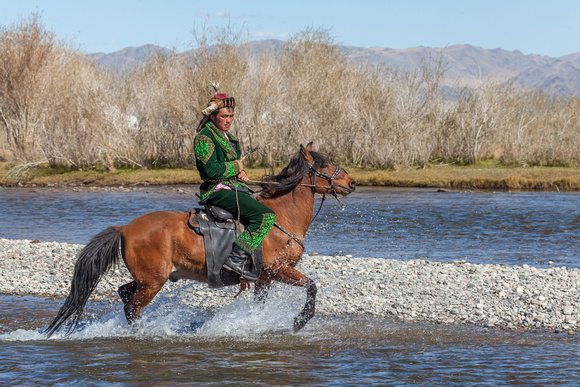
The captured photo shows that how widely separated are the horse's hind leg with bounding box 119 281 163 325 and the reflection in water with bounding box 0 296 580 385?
1.08ft

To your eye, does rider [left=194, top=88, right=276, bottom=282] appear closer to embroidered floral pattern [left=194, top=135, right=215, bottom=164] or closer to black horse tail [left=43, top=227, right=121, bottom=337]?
embroidered floral pattern [left=194, top=135, right=215, bottom=164]

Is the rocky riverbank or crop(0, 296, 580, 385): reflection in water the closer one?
crop(0, 296, 580, 385): reflection in water

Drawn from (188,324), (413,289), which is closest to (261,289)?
(188,324)

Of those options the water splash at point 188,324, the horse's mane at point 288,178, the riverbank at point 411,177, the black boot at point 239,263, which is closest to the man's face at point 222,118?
the horse's mane at point 288,178

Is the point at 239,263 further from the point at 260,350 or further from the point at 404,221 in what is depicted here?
the point at 404,221

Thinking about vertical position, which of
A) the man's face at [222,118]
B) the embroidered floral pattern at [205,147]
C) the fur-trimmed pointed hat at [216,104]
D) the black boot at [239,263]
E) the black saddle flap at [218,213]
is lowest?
the black boot at [239,263]

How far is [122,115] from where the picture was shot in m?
34.8

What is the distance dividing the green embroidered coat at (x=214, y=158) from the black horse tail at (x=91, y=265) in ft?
3.72

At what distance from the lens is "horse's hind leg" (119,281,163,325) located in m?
6.97

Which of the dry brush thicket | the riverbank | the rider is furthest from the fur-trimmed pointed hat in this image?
the dry brush thicket

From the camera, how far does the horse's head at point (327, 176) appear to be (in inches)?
300

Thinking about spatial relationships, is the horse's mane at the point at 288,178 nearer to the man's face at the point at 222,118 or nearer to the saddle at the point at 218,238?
the saddle at the point at 218,238

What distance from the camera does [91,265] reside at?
23.0 ft

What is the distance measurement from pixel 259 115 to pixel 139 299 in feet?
91.9
